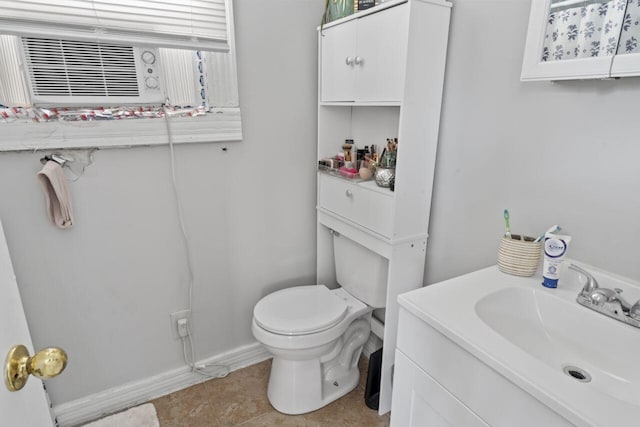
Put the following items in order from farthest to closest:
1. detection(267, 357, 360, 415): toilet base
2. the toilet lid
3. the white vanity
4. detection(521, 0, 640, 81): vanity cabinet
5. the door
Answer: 1. detection(267, 357, 360, 415): toilet base
2. the toilet lid
3. detection(521, 0, 640, 81): vanity cabinet
4. the white vanity
5. the door

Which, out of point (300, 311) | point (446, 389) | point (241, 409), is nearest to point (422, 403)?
point (446, 389)

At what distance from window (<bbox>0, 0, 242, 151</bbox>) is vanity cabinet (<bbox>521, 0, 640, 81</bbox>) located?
111cm

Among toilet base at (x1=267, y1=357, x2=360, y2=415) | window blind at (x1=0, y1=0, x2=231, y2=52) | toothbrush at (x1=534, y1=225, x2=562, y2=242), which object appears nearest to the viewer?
toothbrush at (x1=534, y1=225, x2=562, y2=242)

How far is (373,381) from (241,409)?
2.01 ft

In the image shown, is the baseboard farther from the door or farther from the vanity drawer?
the door

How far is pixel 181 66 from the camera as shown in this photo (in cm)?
143

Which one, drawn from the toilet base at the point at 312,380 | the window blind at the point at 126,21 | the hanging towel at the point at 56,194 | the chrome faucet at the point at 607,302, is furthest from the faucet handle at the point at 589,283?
the hanging towel at the point at 56,194

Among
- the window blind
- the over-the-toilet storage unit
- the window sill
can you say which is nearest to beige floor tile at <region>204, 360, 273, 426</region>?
the over-the-toilet storage unit

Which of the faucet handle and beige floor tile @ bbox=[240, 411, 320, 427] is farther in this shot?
beige floor tile @ bbox=[240, 411, 320, 427]

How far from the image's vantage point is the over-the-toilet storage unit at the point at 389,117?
1220 millimetres

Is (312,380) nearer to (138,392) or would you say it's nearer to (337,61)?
(138,392)

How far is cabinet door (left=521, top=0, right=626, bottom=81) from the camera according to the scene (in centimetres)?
85

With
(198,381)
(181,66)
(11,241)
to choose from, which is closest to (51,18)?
(181,66)

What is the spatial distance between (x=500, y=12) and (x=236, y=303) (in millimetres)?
1610
